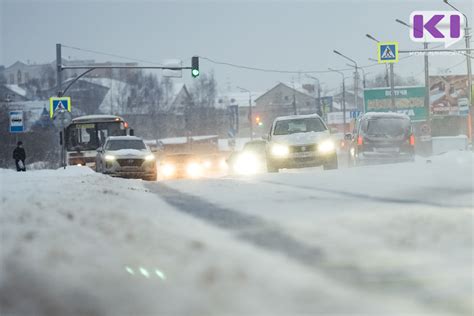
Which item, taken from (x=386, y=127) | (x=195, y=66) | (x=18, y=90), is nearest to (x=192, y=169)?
(x=195, y=66)

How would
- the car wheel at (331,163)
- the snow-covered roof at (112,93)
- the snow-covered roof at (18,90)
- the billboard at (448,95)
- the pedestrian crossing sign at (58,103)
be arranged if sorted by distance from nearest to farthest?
the car wheel at (331,163)
the pedestrian crossing sign at (58,103)
the billboard at (448,95)
the snow-covered roof at (112,93)
the snow-covered roof at (18,90)

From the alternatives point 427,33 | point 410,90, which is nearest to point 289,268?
point 427,33

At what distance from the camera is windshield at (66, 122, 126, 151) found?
31.5 meters

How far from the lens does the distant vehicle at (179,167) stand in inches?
1319

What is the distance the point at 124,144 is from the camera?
25078 millimetres

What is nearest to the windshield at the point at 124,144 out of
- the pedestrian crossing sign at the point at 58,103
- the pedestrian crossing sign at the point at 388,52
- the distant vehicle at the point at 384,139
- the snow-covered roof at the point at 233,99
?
the distant vehicle at the point at 384,139

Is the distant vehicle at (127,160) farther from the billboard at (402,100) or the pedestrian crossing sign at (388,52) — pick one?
the billboard at (402,100)

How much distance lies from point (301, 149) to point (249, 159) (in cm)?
973

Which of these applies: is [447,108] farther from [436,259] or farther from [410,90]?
[436,259]

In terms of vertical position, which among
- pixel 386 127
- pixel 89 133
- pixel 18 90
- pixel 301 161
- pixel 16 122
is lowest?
pixel 301 161

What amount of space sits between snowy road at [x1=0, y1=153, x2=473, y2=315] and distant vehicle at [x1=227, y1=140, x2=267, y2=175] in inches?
859

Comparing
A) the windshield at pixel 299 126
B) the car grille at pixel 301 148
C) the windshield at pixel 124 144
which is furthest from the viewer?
the windshield at pixel 124 144

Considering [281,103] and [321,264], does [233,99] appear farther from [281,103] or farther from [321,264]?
[321,264]

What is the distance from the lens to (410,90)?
56.4m
